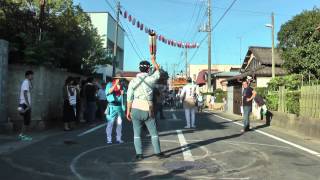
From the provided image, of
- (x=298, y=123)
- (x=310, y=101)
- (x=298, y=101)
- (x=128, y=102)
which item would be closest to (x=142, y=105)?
(x=128, y=102)

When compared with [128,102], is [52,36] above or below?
above

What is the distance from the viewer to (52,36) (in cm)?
2200

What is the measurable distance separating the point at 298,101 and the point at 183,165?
10.7 m

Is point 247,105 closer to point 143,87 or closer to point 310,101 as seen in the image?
point 310,101

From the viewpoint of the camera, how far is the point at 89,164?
31.1 feet

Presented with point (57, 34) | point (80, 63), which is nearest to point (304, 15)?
point (80, 63)

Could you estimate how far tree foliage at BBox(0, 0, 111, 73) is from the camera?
17844 millimetres

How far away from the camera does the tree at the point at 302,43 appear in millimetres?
36000

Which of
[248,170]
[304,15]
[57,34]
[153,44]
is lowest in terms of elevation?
[248,170]

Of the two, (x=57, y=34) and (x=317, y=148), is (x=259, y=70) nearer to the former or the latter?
(x=57, y=34)

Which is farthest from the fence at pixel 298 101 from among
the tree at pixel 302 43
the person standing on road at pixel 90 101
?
the tree at pixel 302 43

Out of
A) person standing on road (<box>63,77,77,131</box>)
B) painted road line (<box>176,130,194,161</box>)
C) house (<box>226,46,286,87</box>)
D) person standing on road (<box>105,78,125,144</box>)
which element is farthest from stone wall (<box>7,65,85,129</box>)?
house (<box>226,46,286,87</box>)

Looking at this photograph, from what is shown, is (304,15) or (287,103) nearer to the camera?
(287,103)

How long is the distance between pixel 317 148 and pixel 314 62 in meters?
23.8
